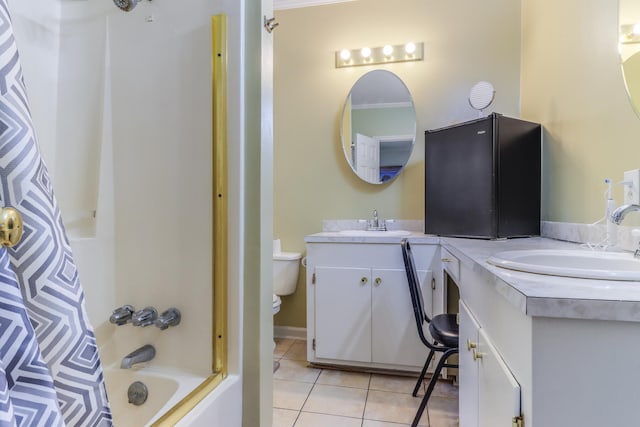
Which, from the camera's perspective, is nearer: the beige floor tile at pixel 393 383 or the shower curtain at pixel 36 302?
the shower curtain at pixel 36 302

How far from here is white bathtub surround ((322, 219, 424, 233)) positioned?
2.37 meters

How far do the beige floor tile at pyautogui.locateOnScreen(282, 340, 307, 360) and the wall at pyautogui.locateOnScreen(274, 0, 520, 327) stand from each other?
0.15 m

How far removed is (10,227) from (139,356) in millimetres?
899

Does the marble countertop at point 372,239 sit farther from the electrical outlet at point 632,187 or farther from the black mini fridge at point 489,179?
the electrical outlet at point 632,187

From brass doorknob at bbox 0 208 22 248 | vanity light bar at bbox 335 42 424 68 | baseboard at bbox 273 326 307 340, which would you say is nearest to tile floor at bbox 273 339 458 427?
baseboard at bbox 273 326 307 340

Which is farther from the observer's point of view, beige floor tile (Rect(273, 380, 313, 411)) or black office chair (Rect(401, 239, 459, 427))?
beige floor tile (Rect(273, 380, 313, 411))

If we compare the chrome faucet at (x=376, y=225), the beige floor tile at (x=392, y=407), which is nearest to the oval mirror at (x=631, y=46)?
the chrome faucet at (x=376, y=225)

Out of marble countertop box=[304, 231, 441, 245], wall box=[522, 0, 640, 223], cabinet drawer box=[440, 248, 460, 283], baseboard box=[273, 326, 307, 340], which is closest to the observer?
wall box=[522, 0, 640, 223]

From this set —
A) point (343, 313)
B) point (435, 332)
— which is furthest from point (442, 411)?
point (343, 313)

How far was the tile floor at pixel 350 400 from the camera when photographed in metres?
1.58

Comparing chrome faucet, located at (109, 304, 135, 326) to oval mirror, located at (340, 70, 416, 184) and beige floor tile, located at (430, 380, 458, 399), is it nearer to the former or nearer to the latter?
beige floor tile, located at (430, 380, 458, 399)

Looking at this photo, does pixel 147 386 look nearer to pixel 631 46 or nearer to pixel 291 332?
pixel 291 332

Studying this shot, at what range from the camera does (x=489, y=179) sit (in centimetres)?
174

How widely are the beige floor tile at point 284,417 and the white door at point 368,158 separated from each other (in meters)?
1.54
